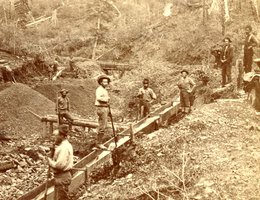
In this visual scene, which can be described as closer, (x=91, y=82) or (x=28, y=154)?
(x=28, y=154)

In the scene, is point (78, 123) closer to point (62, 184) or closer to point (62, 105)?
point (62, 105)

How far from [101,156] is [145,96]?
2.91m

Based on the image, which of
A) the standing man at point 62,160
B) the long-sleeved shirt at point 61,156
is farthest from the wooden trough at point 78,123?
the long-sleeved shirt at point 61,156

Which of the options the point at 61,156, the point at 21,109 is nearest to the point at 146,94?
the point at 21,109

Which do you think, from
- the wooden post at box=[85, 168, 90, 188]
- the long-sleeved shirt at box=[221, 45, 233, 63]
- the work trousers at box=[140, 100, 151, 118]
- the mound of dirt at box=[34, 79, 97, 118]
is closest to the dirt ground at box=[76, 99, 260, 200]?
the wooden post at box=[85, 168, 90, 188]

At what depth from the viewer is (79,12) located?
35000 mm

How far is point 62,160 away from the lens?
6891 mm

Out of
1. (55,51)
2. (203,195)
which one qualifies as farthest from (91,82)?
(203,195)

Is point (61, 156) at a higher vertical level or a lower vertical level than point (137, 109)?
higher

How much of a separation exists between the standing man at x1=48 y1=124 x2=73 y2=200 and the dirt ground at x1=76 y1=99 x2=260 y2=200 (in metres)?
1.06

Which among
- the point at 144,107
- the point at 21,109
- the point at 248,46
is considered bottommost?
the point at 21,109

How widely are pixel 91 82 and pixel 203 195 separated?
42.3 feet

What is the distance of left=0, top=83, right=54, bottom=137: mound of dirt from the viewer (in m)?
14.0

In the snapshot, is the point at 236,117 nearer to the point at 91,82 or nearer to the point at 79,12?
the point at 91,82
